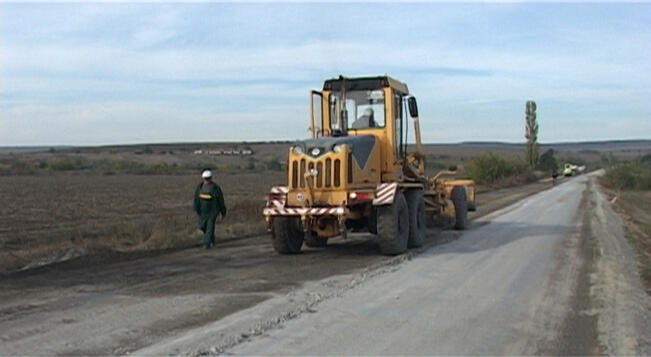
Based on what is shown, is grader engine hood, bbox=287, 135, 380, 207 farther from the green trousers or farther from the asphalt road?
the green trousers

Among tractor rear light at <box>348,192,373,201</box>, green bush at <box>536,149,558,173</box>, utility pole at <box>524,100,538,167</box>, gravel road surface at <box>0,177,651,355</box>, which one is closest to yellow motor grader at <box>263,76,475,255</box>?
tractor rear light at <box>348,192,373,201</box>

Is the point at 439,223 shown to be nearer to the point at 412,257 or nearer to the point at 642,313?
the point at 412,257

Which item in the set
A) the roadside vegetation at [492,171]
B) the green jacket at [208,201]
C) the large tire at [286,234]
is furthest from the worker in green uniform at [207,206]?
the roadside vegetation at [492,171]

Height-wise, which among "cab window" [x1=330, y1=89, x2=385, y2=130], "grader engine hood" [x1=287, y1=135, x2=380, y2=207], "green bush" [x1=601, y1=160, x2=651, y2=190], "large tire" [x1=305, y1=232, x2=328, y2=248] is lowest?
"green bush" [x1=601, y1=160, x2=651, y2=190]

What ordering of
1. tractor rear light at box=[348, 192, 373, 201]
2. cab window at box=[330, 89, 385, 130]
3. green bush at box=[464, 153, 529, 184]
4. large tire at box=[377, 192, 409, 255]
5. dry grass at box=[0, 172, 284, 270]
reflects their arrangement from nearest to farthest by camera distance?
tractor rear light at box=[348, 192, 373, 201] < large tire at box=[377, 192, 409, 255] < dry grass at box=[0, 172, 284, 270] < cab window at box=[330, 89, 385, 130] < green bush at box=[464, 153, 529, 184]

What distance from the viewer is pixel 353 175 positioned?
15.0 meters

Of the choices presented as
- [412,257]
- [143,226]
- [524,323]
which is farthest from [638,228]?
[524,323]

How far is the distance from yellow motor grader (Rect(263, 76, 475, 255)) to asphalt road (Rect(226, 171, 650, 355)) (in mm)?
1274

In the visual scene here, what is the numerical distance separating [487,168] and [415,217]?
47107 millimetres

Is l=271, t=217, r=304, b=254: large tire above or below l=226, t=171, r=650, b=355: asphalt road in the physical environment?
above

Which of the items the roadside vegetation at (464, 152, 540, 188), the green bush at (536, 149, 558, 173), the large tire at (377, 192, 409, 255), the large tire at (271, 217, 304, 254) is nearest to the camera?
the large tire at (377, 192, 409, 255)

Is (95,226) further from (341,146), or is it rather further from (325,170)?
(341,146)

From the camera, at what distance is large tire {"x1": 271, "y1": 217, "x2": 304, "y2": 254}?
15.4m

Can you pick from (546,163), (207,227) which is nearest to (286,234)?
(207,227)
